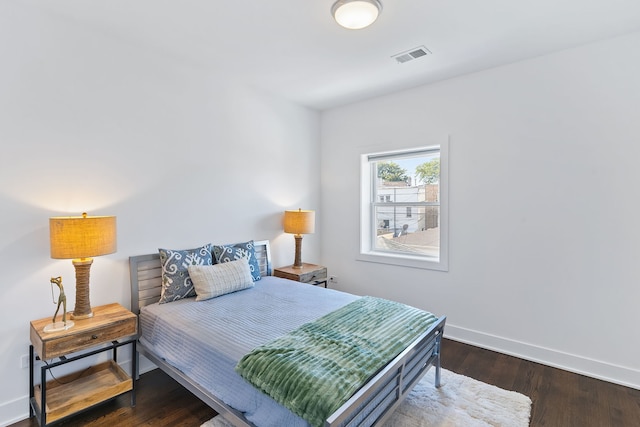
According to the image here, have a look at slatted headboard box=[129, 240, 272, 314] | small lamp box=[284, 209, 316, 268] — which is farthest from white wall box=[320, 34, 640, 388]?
slatted headboard box=[129, 240, 272, 314]

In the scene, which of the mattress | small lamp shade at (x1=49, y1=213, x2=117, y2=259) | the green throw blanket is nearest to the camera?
the green throw blanket

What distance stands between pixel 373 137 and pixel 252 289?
2.37 metres

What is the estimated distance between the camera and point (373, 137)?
3.96 m

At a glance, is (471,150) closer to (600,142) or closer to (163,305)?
(600,142)

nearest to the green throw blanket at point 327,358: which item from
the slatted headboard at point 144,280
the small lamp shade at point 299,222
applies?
the slatted headboard at point 144,280

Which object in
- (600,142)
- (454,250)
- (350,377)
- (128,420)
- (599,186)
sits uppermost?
(600,142)

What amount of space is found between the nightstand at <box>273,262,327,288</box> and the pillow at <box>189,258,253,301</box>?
2.30 feet

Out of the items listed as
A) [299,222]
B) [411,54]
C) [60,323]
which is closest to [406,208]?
[299,222]

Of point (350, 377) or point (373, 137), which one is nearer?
point (350, 377)

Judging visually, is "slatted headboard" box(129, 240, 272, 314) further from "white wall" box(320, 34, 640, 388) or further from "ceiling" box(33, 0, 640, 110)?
"white wall" box(320, 34, 640, 388)

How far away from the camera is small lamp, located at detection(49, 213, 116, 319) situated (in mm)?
1963

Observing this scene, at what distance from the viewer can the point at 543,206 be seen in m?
2.83

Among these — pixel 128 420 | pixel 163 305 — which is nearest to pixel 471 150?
pixel 163 305

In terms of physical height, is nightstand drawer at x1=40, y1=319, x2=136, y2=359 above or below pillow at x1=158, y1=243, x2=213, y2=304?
below
